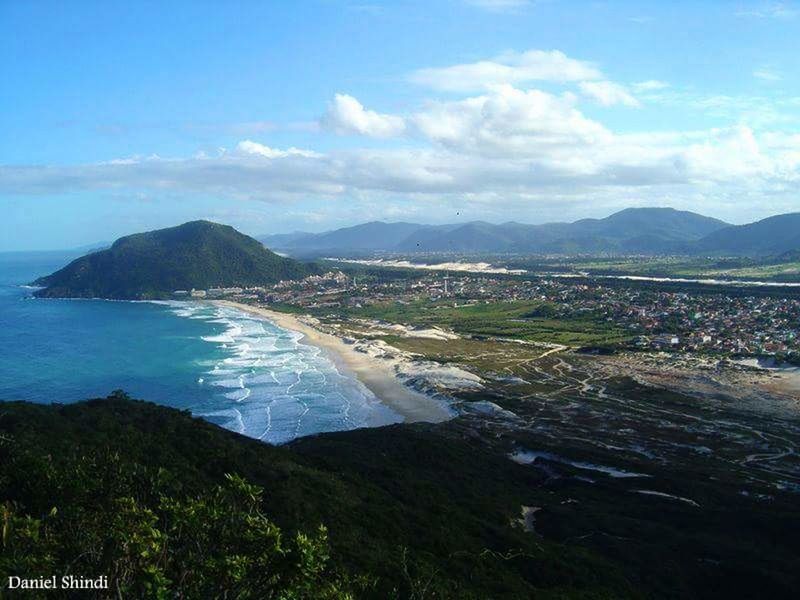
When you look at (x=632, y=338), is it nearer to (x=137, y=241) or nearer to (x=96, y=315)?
(x=96, y=315)

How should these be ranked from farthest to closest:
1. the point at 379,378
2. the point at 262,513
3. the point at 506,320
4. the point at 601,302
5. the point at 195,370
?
1. the point at 601,302
2. the point at 506,320
3. the point at 195,370
4. the point at 379,378
5. the point at 262,513

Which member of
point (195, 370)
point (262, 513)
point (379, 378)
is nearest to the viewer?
point (262, 513)

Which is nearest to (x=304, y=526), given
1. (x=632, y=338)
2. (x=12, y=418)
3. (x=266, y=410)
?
(x=12, y=418)

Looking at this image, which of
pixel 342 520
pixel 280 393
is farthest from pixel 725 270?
pixel 342 520

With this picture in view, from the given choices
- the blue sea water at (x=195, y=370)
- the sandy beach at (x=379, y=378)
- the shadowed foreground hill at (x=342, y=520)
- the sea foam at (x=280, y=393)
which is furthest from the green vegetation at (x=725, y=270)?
the shadowed foreground hill at (x=342, y=520)

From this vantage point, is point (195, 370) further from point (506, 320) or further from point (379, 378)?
point (506, 320)

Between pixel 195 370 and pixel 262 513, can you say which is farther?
pixel 195 370

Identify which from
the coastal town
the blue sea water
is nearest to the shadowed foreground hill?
the blue sea water
